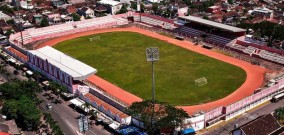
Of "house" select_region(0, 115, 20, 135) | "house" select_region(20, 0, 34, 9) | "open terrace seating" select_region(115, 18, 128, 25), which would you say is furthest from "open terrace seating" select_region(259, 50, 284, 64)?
"house" select_region(20, 0, 34, 9)

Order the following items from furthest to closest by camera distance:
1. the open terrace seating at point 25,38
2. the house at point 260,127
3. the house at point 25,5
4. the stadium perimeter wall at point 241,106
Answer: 1. the house at point 25,5
2. the open terrace seating at point 25,38
3. the stadium perimeter wall at point 241,106
4. the house at point 260,127

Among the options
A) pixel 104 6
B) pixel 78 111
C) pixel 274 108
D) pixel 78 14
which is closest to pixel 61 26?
pixel 78 14

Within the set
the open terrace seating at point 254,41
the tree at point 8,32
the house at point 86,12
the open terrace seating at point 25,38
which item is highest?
the house at point 86,12

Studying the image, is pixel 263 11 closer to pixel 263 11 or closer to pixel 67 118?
pixel 263 11

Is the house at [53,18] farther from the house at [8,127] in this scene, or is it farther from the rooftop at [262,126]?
the rooftop at [262,126]

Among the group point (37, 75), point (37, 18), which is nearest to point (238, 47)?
point (37, 75)

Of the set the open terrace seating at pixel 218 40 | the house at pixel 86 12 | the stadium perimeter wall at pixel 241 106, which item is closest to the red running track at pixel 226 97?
the stadium perimeter wall at pixel 241 106

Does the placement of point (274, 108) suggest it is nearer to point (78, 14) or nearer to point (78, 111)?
point (78, 111)
